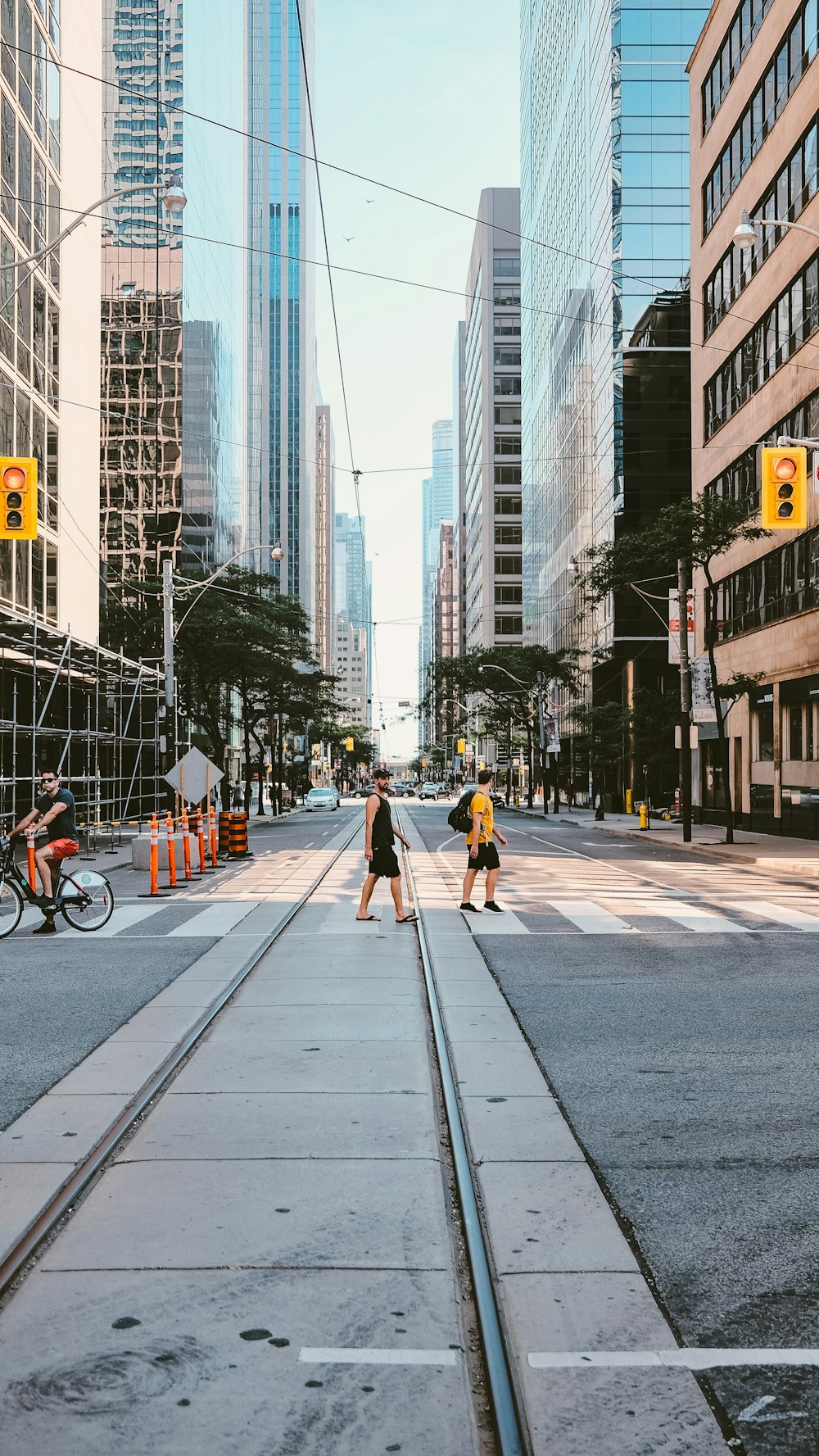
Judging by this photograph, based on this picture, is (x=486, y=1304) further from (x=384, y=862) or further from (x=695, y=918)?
(x=695, y=918)

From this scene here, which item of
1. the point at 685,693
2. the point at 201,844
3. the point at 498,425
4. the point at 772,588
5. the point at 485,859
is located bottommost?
the point at 201,844

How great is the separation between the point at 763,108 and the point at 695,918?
1238 inches

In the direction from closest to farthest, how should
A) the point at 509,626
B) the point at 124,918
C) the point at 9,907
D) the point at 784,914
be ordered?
the point at 9,907, the point at 784,914, the point at 124,918, the point at 509,626

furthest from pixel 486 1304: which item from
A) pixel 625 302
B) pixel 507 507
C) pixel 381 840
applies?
pixel 507 507

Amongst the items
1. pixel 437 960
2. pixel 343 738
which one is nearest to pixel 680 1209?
pixel 437 960

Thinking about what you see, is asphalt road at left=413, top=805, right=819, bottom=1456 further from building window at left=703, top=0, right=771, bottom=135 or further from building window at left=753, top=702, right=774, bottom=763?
building window at left=703, top=0, right=771, bottom=135

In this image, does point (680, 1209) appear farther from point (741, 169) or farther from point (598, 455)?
point (598, 455)

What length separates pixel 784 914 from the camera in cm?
1728

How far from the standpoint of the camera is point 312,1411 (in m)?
3.72

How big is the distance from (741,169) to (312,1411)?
44.5m

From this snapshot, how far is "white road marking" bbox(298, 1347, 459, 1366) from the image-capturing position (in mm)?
4031

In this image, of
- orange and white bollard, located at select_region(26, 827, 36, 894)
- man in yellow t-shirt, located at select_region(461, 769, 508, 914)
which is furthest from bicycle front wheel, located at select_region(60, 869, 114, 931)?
man in yellow t-shirt, located at select_region(461, 769, 508, 914)

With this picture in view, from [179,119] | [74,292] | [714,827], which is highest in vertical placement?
[179,119]

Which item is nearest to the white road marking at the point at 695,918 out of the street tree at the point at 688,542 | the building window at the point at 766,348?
the street tree at the point at 688,542
